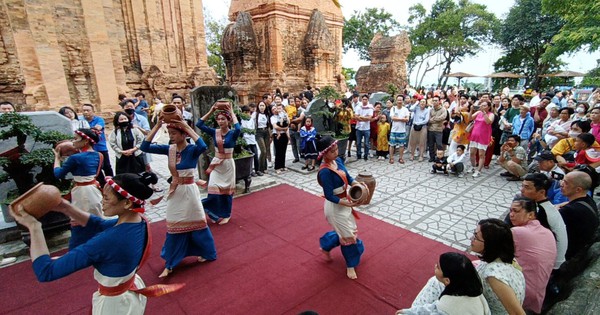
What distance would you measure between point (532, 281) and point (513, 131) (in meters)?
6.04

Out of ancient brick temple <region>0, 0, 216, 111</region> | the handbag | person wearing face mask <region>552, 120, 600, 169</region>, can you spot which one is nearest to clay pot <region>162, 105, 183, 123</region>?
person wearing face mask <region>552, 120, 600, 169</region>

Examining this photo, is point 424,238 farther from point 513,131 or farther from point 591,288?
point 513,131

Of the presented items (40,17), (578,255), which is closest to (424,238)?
(578,255)

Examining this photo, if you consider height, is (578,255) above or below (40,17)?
below

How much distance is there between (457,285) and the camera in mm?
1902

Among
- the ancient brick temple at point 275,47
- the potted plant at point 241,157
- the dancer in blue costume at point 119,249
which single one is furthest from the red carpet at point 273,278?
the ancient brick temple at point 275,47

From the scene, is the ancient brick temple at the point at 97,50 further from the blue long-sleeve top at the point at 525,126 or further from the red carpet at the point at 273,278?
the blue long-sleeve top at the point at 525,126

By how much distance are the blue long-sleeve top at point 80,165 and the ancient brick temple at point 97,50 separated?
964 centimetres

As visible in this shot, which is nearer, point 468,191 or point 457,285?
point 457,285

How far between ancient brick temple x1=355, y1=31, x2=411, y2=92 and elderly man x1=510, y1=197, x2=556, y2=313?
15855 millimetres

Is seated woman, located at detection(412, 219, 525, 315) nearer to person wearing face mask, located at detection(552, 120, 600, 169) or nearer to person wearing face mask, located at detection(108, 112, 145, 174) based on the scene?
person wearing face mask, located at detection(552, 120, 600, 169)

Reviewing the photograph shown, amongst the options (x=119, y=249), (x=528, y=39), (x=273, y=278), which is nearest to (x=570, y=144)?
(x=273, y=278)

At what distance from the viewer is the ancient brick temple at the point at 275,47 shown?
14219mm

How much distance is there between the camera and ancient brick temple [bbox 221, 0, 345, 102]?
14219 millimetres
